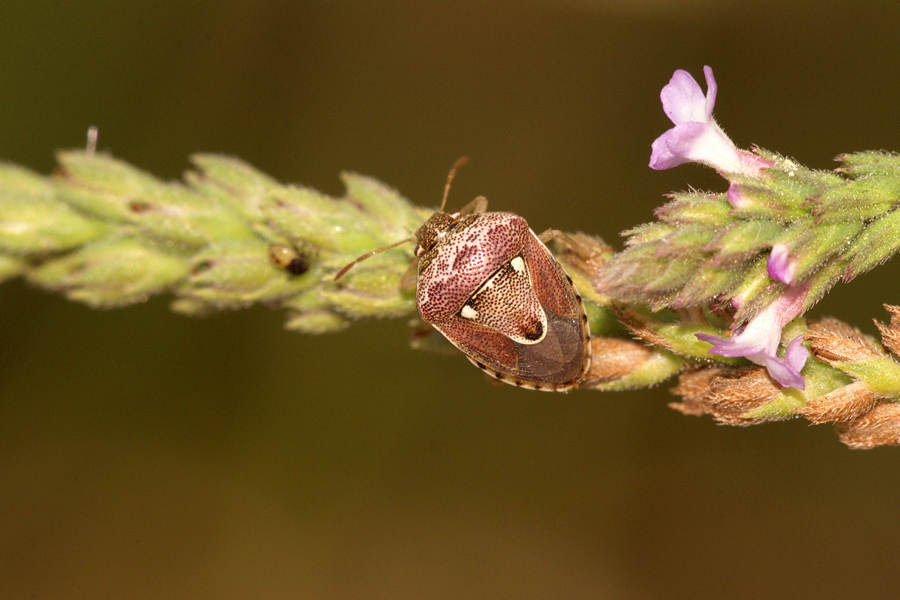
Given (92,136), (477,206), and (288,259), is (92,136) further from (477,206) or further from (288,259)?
(477,206)

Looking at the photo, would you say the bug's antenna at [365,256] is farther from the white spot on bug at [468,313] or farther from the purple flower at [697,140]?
the purple flower at [697,140]

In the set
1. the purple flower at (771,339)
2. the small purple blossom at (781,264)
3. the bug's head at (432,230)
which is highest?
the bug's head at (432,230)

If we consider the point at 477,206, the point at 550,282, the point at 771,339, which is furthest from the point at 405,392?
the point at 771,339

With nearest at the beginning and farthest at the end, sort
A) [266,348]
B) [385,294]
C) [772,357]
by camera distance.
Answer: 1. [772,357]
2. [385,294]
3. [266,348]

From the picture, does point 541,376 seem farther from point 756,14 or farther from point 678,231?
point 756,14

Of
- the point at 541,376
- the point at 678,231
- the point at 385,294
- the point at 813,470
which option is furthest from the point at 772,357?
the point at 813,470

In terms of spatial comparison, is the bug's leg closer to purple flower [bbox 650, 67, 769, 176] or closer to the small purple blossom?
purple flower [bbox 650, 67, 769, 176]

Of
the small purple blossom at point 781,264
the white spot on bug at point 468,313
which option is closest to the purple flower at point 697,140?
the small purple blossom at point 781,264
